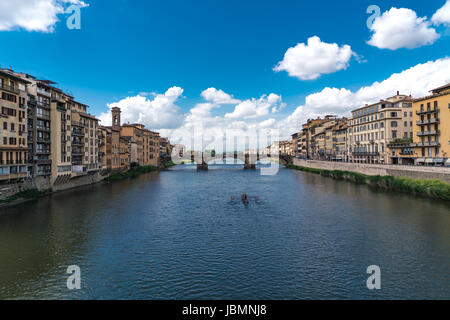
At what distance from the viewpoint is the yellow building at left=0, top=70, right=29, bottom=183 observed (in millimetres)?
41219

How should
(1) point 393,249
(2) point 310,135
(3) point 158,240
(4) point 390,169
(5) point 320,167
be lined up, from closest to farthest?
(1) point 393,249
(3) point 158,240
(4) point 390,169
(5) point 320,167
(2) point 310,135

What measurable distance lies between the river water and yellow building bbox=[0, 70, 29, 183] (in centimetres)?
554

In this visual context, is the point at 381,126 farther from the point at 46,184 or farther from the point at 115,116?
the point at 115,116

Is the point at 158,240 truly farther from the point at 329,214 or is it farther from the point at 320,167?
the point at 320,167

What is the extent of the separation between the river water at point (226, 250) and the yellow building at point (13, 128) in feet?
18.2

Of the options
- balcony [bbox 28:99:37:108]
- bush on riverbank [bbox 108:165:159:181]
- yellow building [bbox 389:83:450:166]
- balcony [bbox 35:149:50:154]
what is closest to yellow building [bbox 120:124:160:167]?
bush on riverbank [bbox 108:165:159:181]

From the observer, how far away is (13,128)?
4319 cm

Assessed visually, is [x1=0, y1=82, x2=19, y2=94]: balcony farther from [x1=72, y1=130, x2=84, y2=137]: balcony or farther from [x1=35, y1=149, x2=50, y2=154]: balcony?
[x1=72, y1=130, x2=84, y2=137]: balcony

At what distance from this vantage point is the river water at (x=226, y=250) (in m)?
18.8

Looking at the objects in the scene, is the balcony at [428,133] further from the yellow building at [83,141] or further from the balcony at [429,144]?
the yellow building at [83,141]

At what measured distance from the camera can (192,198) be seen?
54.2m
